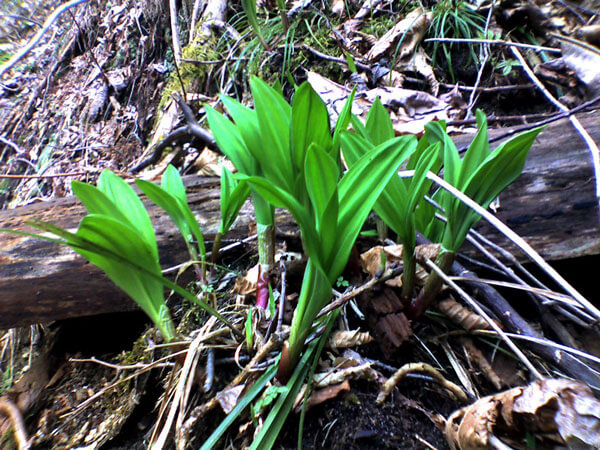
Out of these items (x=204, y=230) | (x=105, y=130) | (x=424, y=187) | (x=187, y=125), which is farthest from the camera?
(x=105, y=130)

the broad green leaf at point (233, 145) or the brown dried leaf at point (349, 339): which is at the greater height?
the broad green leaf at point (233, 145)

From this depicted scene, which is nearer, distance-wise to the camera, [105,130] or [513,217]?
[513,217]

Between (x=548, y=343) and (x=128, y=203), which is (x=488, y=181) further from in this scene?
(x=128, y=203)

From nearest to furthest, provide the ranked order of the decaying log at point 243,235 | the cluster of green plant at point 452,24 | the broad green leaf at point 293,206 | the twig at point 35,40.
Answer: the broad green leaf at point 293,206 → the decaying log at point 243,235 → the twig at point 35,40 → the cluster of green plant at point 452,24

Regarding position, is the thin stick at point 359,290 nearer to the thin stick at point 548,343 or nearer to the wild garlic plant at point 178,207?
the thin stick at point 548,343

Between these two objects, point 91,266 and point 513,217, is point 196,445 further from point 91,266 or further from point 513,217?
point 513,217

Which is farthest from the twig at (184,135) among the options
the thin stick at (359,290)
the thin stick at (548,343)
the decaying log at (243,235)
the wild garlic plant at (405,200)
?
the thin stick at (548,343)

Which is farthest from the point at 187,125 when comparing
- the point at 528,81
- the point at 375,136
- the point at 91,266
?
the point at 528,81
